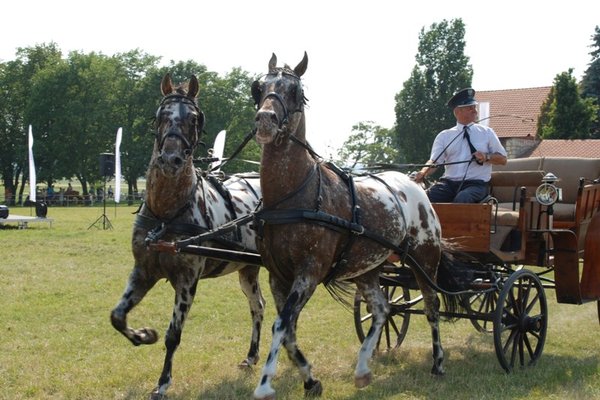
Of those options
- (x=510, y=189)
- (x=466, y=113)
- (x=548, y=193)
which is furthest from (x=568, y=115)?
(x=548, y=193)

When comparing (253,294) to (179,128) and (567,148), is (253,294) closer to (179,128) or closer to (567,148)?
(179,128)

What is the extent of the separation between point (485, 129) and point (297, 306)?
341 centimetres

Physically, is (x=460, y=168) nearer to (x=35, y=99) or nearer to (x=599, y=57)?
(x=599, y=57)

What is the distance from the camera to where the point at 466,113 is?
7781 millimetres

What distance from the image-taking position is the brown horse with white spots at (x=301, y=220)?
521 cm

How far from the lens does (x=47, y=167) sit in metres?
56.9

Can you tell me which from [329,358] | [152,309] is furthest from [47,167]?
[329,358]

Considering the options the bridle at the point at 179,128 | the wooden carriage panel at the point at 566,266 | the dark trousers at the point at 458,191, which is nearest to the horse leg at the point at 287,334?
the bridle at the point at 179,128

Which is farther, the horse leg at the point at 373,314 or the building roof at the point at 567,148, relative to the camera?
the building roof at the point at 567,148

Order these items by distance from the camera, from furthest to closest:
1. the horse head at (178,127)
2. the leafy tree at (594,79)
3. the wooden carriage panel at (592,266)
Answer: the leafy tree at (594,79)
the wooden carriage panel at (592,266)
the horse head at (178,127)

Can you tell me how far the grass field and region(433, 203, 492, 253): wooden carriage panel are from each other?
122cm

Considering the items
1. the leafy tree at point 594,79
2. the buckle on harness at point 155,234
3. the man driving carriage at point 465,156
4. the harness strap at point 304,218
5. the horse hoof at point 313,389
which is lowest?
the horse hoof at point 313,389

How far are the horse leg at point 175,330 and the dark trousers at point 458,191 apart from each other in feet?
9.77

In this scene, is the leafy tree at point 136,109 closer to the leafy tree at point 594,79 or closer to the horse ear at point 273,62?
the leafy tree at point 594,79
